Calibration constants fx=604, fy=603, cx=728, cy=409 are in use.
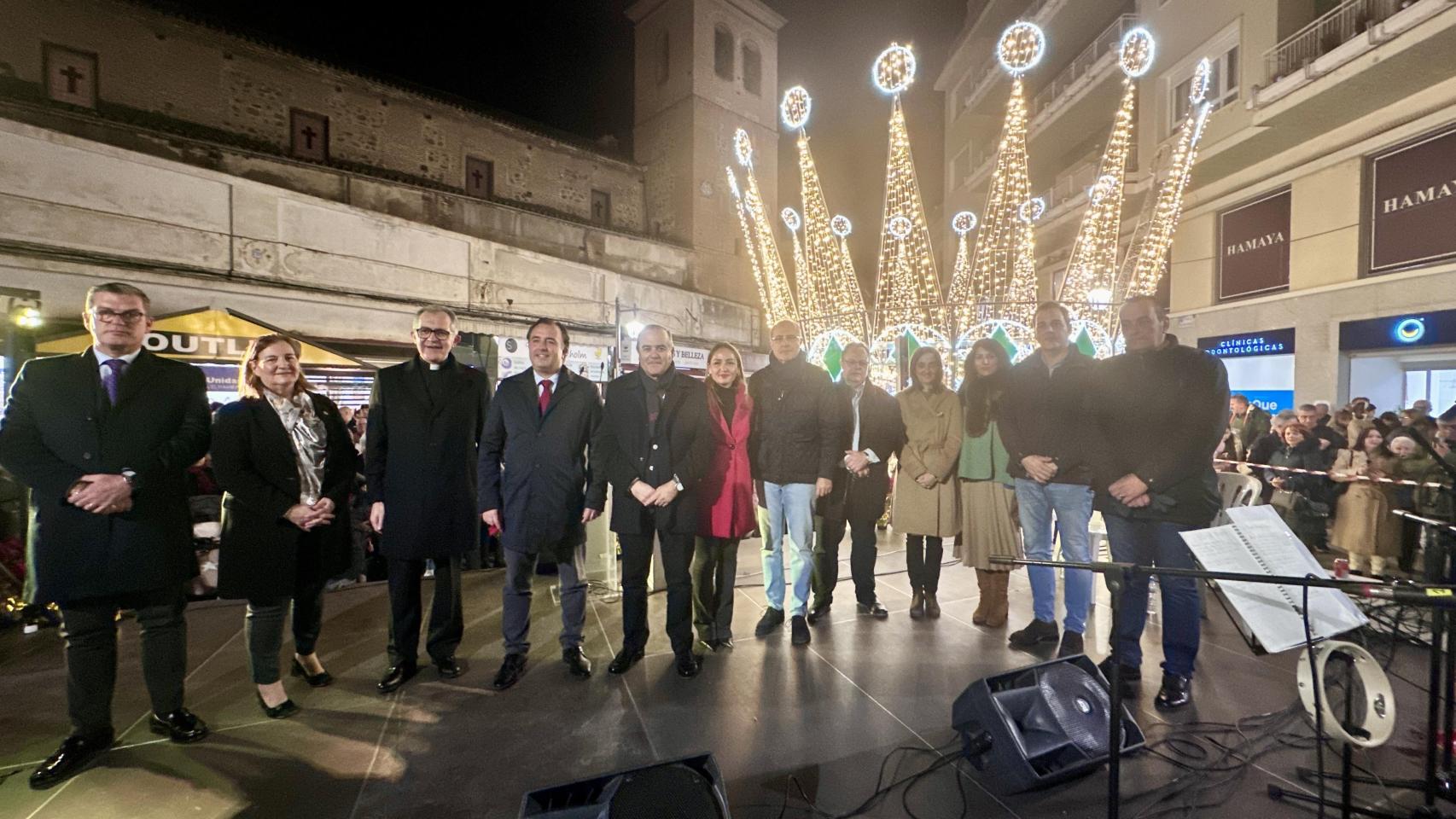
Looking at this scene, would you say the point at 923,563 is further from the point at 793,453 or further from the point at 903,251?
the point at 903,251

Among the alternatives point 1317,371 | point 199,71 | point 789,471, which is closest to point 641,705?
point 789,471

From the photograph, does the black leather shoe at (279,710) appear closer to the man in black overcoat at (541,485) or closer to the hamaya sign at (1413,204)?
the man in black overcoat at (541,485)

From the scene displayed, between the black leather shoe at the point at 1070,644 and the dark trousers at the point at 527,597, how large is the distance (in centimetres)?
271

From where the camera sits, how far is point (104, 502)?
2.42 meters

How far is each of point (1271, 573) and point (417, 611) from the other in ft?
12.7

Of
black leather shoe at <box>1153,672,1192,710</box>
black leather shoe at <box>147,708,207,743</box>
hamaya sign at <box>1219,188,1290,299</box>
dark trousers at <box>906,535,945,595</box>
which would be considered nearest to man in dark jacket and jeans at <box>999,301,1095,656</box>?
black leather shoe at <box>1153,672,1192,710</box>

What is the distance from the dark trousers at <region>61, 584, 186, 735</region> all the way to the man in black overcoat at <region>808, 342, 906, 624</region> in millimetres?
3364

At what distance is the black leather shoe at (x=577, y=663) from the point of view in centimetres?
324

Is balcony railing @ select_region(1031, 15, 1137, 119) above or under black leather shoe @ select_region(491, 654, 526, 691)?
above

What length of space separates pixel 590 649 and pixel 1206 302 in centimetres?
1468

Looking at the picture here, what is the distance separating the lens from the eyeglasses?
2500 mm

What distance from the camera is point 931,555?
168 inches

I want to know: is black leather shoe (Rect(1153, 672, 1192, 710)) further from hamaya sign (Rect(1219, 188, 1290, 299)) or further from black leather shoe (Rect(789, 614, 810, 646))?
hamaya sign (Rect(1219, 188, 1290, 299))

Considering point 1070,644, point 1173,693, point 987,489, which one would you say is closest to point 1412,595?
point 1173,693
